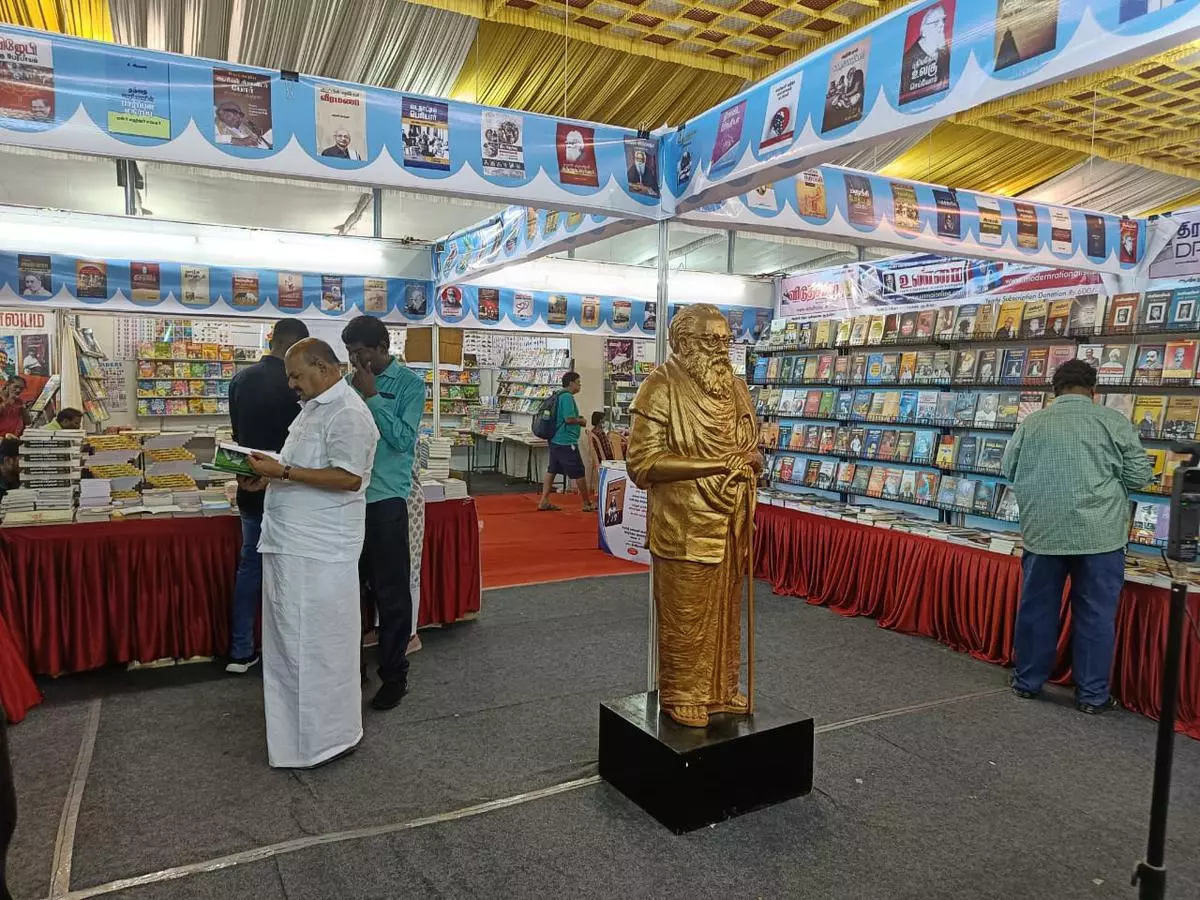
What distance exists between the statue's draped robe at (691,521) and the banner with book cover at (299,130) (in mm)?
1569

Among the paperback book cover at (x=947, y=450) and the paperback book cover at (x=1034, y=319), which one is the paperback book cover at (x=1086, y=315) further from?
the paperback book cover at (x=947, y=450)

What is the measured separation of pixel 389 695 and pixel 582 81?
18.0 ft

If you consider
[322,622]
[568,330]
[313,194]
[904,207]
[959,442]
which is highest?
[313,194]

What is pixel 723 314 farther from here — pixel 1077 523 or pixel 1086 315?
pixel 1077 523

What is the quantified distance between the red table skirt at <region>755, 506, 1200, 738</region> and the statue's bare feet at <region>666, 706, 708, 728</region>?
2186 millimetres

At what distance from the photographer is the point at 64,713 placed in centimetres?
319

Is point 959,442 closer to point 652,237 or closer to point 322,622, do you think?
point 322,622

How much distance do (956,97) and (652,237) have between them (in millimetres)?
11415

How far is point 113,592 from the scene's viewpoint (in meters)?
3.57

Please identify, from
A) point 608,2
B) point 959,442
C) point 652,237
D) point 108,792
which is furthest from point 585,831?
point 652,237

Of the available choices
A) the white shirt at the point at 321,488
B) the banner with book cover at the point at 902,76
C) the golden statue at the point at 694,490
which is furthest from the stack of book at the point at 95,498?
the banner with book cover at the point at 902,76

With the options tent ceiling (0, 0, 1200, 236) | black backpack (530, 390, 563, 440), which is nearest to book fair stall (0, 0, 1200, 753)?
black backpack (530, 390, 563, 440)

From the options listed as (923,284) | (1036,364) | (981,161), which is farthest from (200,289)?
(981,161)

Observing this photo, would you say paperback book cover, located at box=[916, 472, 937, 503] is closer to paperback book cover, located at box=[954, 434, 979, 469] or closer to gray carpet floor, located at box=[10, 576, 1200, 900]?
paperback book cover, located at box=[954, 434, 979, 469]
